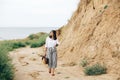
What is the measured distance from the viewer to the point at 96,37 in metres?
17.7

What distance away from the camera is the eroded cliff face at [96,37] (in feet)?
53.4

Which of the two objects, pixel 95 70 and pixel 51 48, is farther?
pixel 95 70

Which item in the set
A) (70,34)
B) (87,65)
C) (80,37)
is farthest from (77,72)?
(70,34)

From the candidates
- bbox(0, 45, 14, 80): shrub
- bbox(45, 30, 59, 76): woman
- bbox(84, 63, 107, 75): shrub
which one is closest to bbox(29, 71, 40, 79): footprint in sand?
bbox(45, 30, 59, 76): woman

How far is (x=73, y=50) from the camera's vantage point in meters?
19.1

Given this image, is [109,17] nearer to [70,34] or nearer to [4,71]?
[70,34]

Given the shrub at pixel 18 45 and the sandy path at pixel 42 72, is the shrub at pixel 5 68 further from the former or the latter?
the shrub at pixel 18 45

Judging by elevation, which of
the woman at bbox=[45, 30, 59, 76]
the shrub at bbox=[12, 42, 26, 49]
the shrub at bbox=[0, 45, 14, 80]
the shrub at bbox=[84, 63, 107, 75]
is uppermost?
the woman at bbox=[45, 30, 59, 76]

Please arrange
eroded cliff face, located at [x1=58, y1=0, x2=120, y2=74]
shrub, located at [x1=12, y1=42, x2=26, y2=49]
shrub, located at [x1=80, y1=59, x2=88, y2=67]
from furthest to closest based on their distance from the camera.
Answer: shrub, located at [x1=12, y1=42, x2=26, y2=49] → shrub, located at [x1=80, y1=59, x2=88, y2=67] → eroded cliff face, located at [x1=58, y1=0, x2=120, y2=74]

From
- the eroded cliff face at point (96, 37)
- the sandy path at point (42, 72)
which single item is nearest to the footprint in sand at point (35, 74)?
the sandy path at point (42, 72)

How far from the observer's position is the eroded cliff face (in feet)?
53.4

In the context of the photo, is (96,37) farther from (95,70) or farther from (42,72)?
(42,72)

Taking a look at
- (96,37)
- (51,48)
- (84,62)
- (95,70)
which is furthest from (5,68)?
(96,37)

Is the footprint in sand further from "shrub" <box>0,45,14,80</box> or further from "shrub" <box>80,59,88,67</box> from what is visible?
"shrub" <box>80,59,88,67</box>
